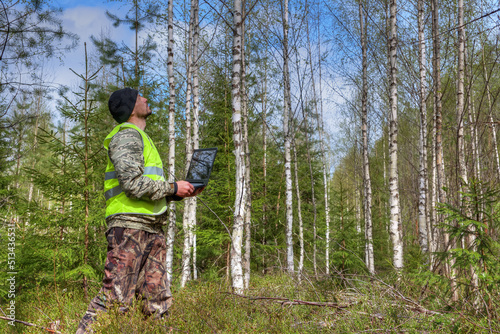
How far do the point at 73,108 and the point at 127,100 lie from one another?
11.0ft

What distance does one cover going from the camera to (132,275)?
96.8 inches

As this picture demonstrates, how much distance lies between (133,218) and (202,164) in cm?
71

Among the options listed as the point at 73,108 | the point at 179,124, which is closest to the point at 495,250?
the point at 73,108

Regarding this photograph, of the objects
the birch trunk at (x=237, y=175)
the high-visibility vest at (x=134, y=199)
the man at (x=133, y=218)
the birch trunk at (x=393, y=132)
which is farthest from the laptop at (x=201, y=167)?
the birch trunk at (x=393, y=132)

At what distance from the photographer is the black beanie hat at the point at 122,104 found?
2773 millimetres

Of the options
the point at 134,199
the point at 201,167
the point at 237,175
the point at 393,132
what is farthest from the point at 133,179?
the point at 393,132

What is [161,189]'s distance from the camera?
2516 millimetres

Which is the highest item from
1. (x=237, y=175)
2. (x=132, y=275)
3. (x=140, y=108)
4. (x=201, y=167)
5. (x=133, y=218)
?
(x=140, y=108)

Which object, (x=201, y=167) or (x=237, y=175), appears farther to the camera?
(x=237, y=175)

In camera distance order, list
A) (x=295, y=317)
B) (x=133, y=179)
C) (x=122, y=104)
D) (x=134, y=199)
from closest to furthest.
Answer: (x=133, y=179) → (x=134, y=199) → (x=122, y=104) → (x=295, y=317)

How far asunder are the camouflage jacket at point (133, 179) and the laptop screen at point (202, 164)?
25cm

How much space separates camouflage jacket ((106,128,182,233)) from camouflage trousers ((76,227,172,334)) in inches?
2.7

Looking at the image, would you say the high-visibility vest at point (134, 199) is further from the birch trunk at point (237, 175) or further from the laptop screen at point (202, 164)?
the birch trunk at point (237, 175)

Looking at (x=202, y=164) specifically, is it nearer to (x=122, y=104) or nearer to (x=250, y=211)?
(x=122, y=104)
